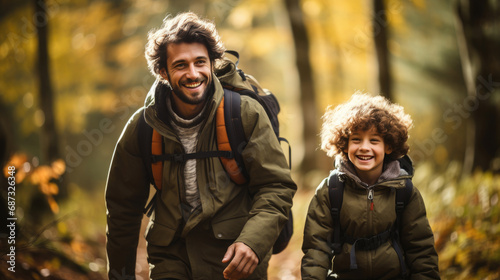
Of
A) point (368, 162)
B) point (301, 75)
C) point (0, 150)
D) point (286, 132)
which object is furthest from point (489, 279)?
point (286, 132)

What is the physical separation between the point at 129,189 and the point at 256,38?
487 inches

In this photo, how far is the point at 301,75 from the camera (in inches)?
416

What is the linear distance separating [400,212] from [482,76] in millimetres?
4688

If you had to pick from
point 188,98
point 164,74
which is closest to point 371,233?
point 188,98

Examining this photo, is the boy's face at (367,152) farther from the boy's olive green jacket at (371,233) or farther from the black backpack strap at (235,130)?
the black backpack strap at (235,130)

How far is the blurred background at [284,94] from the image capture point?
589 cm

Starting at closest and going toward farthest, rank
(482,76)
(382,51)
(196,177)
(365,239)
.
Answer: (365,239) < (196,177) < (482,76) < (382,51)

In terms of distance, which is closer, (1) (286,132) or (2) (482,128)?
(2) (482,128)

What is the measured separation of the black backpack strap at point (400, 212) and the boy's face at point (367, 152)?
0.73 ft

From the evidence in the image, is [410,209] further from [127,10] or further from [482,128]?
[127,10]

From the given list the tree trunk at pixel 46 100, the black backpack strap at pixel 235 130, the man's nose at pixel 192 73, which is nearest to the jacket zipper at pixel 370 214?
the black backpack strap at pixel 235 130

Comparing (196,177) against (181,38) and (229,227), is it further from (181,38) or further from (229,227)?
(181,38)

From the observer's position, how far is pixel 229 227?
335 cm

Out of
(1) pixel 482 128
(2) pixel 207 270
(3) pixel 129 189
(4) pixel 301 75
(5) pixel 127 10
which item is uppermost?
(5) pixel 127 10
